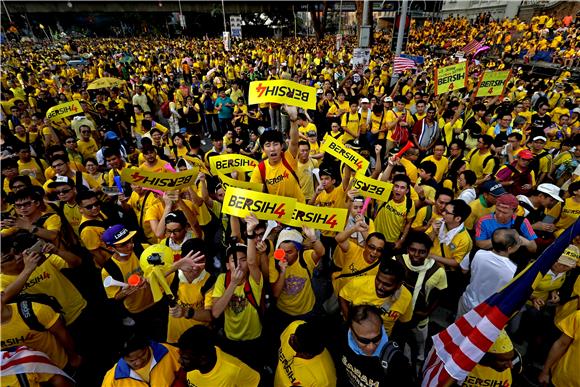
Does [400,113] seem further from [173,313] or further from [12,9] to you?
[12,9]

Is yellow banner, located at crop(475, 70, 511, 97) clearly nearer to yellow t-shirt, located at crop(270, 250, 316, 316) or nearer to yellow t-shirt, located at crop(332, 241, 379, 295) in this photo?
yellow t-shirt, located at crop(332, 241, 379, 295)

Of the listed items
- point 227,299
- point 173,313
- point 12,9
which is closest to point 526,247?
point 227,299

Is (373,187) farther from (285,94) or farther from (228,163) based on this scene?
(228,163)

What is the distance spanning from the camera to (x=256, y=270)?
2.99 meters

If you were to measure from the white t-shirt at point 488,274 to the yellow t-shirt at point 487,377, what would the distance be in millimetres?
907

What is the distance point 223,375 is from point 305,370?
0.61m

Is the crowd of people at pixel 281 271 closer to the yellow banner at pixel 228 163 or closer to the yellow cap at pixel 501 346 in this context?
the yellow cap at pixel 501 346

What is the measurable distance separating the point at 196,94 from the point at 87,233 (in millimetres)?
9999

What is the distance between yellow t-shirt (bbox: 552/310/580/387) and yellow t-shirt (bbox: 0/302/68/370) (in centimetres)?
456

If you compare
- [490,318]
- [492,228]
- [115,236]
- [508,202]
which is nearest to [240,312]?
[115,236]

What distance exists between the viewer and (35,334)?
2764 mm

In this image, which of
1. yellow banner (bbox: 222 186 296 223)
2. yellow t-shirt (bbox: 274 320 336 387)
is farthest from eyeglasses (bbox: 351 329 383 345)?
yellow banner (bbox: 222 186 296 223)

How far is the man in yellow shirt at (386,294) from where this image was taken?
288 cm

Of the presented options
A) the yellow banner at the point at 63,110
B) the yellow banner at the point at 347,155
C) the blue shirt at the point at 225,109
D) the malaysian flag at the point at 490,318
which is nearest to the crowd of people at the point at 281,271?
the yellow banner at the point at 347,155
